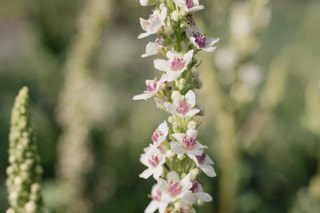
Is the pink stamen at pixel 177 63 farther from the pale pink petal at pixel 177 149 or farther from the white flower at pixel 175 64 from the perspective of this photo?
the pale pink petal at pixel 177 149

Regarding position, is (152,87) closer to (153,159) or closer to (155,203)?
(153,159)

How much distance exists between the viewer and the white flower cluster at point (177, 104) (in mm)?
1561

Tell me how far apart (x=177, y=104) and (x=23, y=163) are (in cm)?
83

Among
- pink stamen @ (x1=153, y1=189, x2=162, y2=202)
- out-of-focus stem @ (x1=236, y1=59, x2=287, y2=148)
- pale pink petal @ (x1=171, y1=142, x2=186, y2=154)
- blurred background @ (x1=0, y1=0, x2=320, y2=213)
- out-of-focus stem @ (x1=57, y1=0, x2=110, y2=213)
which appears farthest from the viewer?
out-of-focus stem @ (x1=57, y1=0, x2=110, y2=213)

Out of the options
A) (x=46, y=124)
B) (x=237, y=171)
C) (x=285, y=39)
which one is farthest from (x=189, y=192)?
(x=285, y=39)

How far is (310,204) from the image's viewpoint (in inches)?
150

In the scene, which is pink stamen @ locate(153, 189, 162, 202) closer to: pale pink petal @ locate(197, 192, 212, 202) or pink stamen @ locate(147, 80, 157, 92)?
pale pink petal @ locate(197, 192, 212, 202)

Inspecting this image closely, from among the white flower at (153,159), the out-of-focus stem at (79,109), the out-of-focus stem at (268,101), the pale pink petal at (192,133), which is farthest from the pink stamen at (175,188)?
the out-of-focus stem at (79,109)

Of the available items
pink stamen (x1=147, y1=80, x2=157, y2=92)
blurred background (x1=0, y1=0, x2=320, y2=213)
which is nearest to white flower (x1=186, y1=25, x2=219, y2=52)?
pink stamen (x1=147, y1=80, x2=157, y2=92)

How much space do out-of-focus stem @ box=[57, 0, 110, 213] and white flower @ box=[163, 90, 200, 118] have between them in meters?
2.52

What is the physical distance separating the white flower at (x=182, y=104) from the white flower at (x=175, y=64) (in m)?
0.09

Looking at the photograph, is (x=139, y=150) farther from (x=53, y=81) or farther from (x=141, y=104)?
(x=53, y=81)

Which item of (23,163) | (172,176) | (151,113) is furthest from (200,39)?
(151,113)

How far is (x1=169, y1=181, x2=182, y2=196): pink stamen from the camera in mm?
1581
